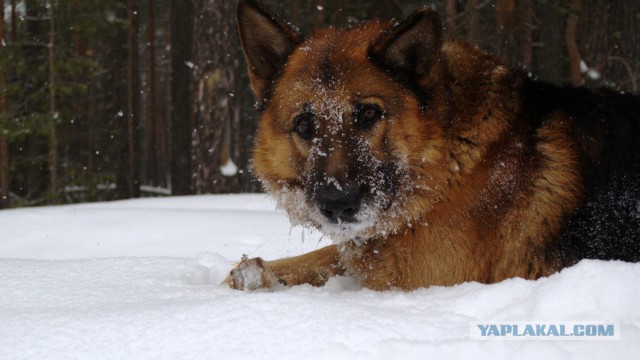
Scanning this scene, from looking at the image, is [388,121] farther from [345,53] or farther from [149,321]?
[149,321]

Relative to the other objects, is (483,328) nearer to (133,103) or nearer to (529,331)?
(529,331)

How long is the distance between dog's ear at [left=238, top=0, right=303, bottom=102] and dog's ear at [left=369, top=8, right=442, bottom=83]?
0.60 metres

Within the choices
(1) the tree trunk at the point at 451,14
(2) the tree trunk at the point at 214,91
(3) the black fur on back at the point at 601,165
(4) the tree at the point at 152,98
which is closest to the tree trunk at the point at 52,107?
(2) the tree trunk at the point at 214,91

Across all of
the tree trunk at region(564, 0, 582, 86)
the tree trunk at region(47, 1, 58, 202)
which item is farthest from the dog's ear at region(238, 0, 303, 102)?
the tree trunk at region(47, 1, 58, 202)

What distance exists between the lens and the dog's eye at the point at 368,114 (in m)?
3.17

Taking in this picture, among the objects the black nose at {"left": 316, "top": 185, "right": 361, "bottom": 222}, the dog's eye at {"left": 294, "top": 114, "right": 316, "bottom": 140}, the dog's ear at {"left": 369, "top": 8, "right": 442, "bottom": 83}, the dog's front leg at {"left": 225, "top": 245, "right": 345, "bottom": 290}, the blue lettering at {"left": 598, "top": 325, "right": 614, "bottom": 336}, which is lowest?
the dog's front leg at {"left": 225, "top": 245, "right": 345, "bottom": 290}

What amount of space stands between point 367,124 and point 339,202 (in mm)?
486

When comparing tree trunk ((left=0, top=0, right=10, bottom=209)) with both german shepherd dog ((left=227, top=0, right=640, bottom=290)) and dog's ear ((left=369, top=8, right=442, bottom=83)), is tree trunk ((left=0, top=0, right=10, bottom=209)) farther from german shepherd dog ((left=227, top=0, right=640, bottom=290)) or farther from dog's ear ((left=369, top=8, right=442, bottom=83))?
dog's ear ((left=369, top=8, right=442, bottom=83))

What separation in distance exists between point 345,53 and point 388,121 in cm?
48

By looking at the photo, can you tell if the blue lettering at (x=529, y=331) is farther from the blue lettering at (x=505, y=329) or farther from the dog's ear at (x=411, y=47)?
the dog's ear at (x=411, y=47)

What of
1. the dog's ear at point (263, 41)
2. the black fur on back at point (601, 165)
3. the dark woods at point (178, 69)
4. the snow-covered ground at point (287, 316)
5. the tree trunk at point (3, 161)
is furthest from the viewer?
the tree trunk at point (3, 161)

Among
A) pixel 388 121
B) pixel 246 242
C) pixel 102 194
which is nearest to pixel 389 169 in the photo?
pixel 388 121

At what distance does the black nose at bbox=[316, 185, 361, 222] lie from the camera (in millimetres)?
2955

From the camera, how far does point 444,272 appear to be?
3.00 m
